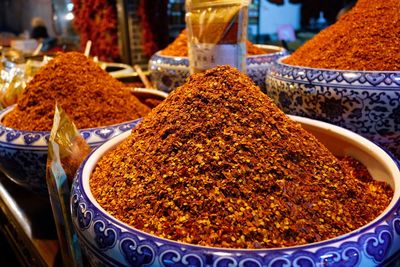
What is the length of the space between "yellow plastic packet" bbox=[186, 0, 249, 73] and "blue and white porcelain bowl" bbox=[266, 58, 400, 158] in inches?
4.2

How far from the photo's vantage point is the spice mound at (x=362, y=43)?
61 cm

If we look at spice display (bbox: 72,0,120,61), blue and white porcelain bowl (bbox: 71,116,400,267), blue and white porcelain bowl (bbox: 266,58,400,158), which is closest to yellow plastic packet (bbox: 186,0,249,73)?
blue and white porcelain bowl (bbox: 266,58,400,158)

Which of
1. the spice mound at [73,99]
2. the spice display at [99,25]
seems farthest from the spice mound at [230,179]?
the spice display at [99,25]

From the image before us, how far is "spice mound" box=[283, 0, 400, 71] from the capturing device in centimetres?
61

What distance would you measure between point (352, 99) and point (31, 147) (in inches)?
21.1

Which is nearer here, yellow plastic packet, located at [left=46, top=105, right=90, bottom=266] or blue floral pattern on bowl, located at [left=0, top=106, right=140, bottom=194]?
yellow plastic packet, located at [left=46, top=105, right=90, bottom=266]

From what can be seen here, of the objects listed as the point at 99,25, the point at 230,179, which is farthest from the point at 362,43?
the point at 99,25

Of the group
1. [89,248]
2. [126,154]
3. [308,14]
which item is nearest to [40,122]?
[126,154]

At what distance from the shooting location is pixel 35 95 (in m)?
0.75

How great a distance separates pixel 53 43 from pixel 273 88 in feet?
15.2

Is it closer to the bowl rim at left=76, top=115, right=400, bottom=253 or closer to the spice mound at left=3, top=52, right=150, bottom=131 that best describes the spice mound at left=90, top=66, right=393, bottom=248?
the bowl rim at left=76, top=115, right=400, bottom=253

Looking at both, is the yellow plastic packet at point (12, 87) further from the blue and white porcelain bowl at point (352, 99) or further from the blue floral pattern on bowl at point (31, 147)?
the blue and white porcelain bowl at point (352, 99)

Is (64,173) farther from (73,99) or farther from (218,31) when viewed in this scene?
(218,31)

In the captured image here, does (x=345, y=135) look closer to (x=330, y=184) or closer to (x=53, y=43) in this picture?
(x=330, y=184)
